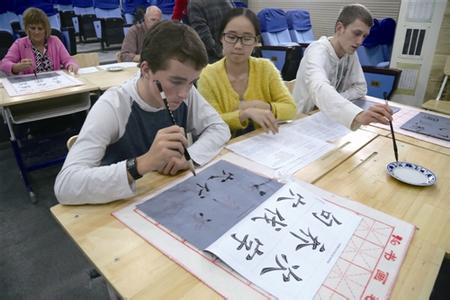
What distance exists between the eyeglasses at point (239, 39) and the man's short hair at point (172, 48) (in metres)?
0.47

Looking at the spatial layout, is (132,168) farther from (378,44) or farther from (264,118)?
(378,44)

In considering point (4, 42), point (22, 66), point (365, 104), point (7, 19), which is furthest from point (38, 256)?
point (7, 19)

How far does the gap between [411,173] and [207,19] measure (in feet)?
6.33

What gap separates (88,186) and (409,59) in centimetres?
296

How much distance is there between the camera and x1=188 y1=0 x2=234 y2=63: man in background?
2402 millimetres

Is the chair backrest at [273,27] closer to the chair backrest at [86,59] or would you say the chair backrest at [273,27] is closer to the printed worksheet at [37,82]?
the chair backrest at [86,59]

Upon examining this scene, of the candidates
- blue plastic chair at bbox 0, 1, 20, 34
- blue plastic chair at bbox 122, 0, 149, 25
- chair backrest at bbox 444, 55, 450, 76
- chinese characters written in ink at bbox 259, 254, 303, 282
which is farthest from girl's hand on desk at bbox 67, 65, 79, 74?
blue plastic chair at bbox 122, 0, 149, 25

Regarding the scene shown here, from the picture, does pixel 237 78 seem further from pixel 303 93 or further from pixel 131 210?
pixel 131 210

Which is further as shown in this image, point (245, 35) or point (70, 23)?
point (70, 23)

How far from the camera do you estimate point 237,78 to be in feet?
5.17

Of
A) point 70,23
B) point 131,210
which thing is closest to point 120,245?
point 131,210

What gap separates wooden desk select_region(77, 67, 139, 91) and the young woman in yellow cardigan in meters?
1.04

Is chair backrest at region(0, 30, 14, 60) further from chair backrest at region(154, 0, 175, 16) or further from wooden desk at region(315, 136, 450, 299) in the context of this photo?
chair backrest at region(154, 0, 175, 16)

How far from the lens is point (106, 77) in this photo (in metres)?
2.50
